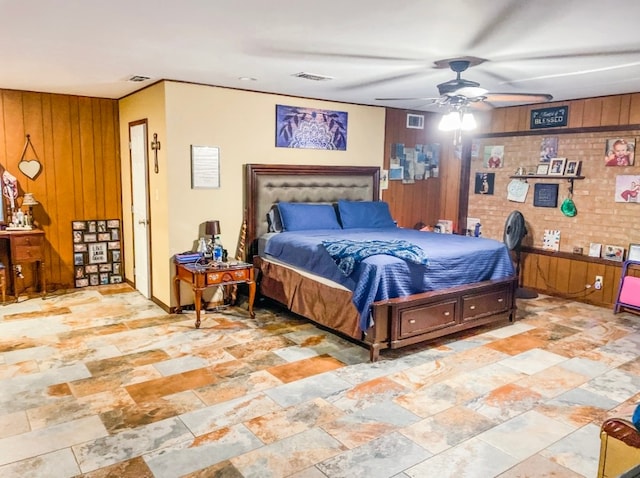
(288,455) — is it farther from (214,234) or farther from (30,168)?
(30,168)

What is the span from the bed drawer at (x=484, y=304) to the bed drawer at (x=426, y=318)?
0.55 feet

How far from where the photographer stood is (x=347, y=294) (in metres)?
4.12

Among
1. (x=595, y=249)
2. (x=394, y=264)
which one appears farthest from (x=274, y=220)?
(x=595, y=249)

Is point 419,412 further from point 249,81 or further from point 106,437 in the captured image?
point 249,81

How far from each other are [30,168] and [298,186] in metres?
3.04

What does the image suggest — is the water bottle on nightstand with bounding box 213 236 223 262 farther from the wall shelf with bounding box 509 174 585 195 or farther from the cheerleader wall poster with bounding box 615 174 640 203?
the cheerleader wall poster with bounding box 615 174 640 203

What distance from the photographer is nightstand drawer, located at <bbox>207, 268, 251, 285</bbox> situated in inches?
185

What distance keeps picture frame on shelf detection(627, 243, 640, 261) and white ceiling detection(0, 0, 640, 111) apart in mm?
1642

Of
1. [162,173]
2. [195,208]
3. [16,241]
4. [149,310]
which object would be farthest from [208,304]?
[16,241]

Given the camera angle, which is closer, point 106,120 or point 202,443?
point 202,443

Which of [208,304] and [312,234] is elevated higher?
A: [312,234]

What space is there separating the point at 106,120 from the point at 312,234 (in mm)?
3014

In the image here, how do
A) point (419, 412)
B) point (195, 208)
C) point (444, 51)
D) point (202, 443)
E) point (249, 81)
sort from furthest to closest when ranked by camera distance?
point (195, 208) → point (249, 81) → point (444, 51) → point (419, 412) → point (202, 443)

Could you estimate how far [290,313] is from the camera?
17.0 feet
